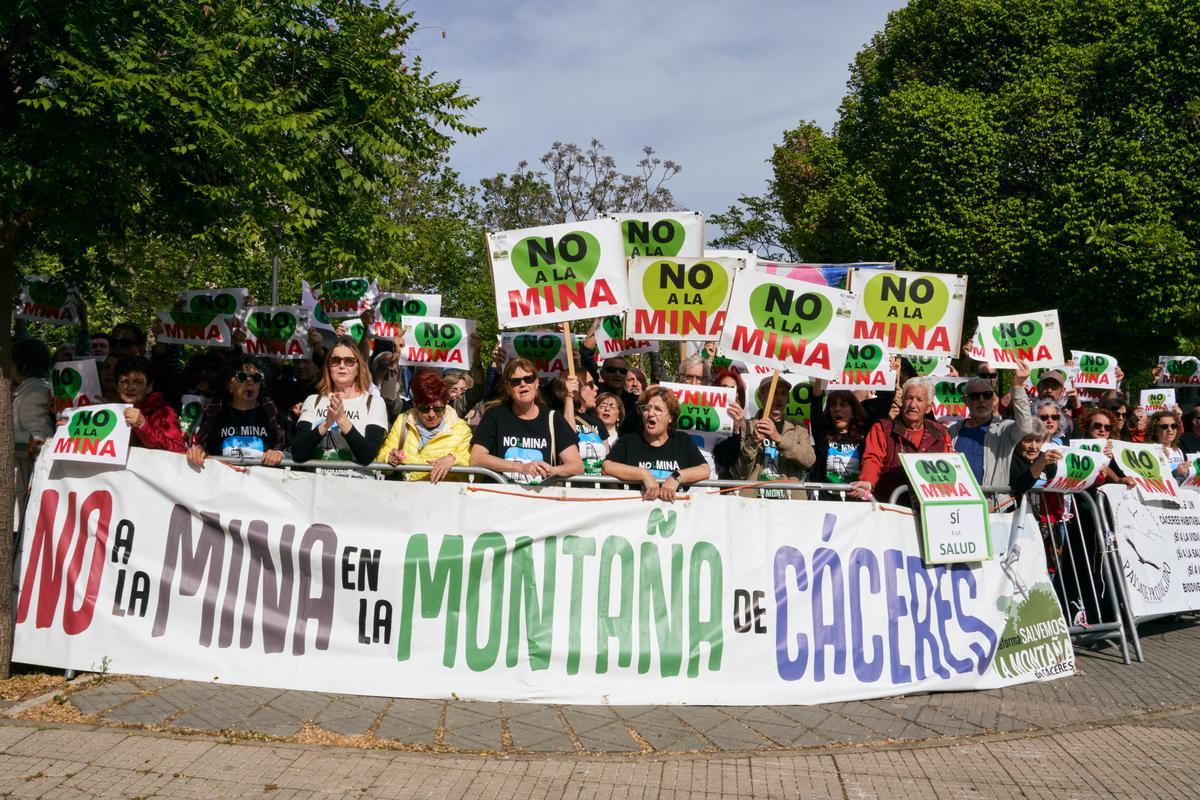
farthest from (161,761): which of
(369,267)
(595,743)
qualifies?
(369,267)

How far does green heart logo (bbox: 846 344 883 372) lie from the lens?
30.8ft

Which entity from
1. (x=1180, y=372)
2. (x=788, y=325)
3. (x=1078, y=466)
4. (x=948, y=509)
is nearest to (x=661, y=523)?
(x=948, y=509)

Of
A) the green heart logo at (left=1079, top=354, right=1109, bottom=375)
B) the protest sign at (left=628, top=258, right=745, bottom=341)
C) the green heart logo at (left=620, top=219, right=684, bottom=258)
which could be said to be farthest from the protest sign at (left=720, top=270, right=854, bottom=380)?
the green heart logo at (left=1079, top=354, right=1109, bottom=375)

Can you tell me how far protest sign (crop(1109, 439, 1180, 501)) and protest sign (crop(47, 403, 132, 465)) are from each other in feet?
25.0

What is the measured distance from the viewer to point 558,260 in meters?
8.42

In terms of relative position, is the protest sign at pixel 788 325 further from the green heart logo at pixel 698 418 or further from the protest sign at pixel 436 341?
the protest sign at pixel 436 341

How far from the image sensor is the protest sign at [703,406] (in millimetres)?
8750

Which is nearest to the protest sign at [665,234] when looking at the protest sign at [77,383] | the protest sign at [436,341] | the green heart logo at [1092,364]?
the protest sign at [436,341]

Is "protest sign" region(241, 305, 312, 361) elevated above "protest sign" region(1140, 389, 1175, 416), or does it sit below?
above

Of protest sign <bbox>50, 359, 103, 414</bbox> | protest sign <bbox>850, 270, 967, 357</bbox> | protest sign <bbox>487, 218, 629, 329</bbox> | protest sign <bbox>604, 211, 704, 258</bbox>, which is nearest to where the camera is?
protest sign <bbox>50, 359, 103, 414</bbox>

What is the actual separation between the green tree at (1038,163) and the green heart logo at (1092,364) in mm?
11711

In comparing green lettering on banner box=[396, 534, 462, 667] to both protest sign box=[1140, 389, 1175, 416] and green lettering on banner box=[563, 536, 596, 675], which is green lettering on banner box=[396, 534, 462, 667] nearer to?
green lettering on banner box=[563, 536, 596, 675]

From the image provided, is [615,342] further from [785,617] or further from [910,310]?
[785,617]

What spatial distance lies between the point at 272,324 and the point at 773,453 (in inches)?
243
